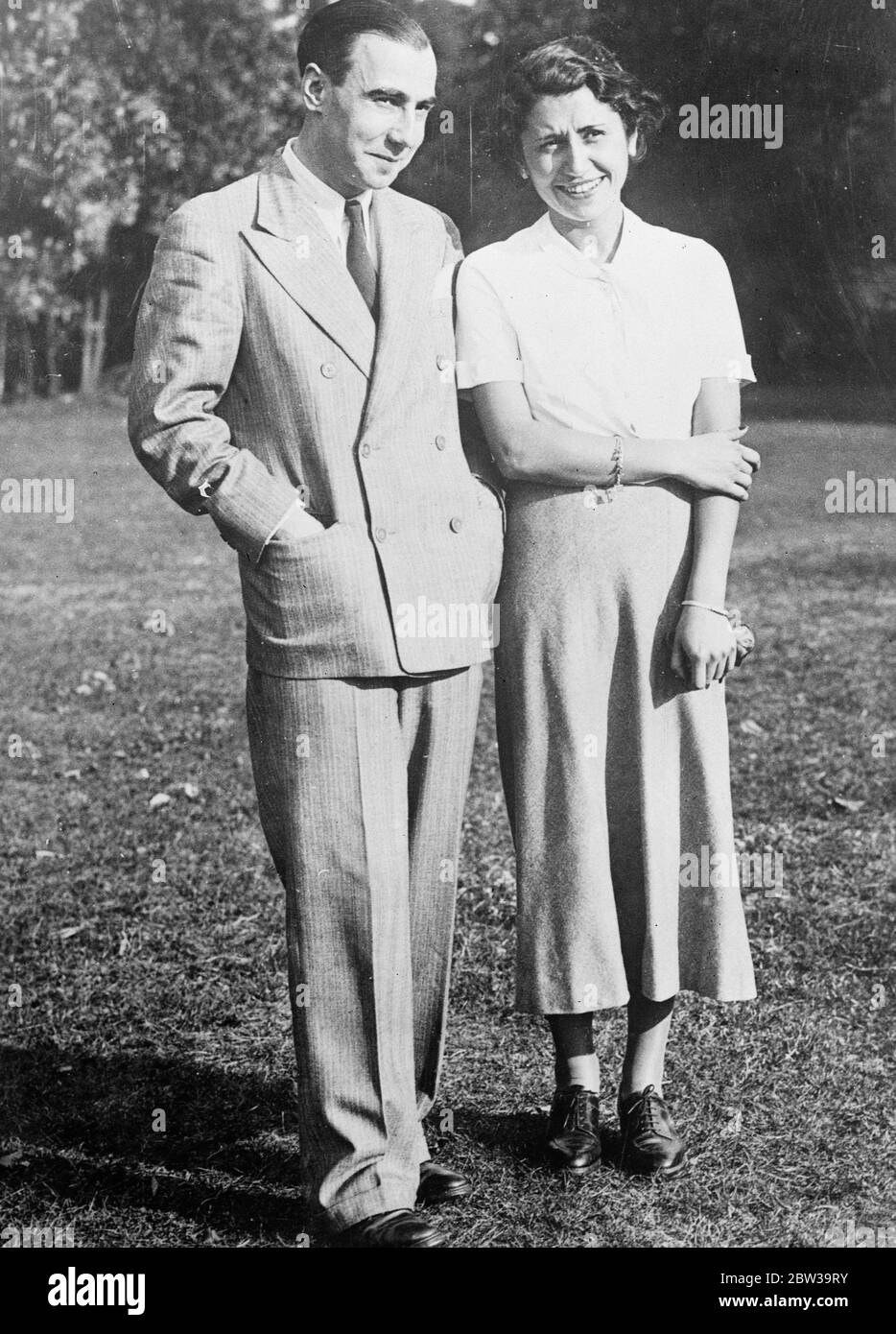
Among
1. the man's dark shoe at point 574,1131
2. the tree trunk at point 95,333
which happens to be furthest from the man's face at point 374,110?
the man's dark shoe at point 574,1131

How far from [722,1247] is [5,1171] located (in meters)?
1.57

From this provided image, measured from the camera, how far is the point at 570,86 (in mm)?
3139

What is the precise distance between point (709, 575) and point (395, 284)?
2.83ft

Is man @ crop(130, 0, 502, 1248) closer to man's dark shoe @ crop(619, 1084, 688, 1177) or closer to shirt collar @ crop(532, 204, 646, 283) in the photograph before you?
shirt collar @ crop(532, 204, 646, 283)

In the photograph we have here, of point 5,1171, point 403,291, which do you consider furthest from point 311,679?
point 5,1171

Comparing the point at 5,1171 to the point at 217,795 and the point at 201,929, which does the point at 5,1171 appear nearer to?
the point at 201,929

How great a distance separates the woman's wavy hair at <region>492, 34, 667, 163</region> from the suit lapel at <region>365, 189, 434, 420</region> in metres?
0.28

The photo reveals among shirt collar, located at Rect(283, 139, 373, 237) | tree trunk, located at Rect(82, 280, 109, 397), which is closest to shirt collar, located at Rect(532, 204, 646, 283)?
shirt collar, located at Rect(283, 139, 373, 237)

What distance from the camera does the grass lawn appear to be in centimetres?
336

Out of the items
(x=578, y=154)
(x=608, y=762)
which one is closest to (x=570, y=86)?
(x=578, y=154)

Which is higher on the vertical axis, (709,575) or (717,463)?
(717,463)

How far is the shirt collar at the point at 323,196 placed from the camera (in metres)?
3.09

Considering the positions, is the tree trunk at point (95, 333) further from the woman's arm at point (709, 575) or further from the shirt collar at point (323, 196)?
the woman's arm at point (709, 575)

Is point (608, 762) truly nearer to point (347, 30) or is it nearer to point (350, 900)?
point (350, 900)
